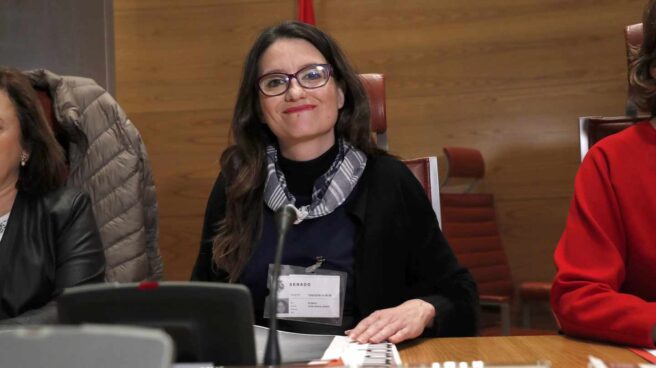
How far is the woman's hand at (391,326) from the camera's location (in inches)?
54.6

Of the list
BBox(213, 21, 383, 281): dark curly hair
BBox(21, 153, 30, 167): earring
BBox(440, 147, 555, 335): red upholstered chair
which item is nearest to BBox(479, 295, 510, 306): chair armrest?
BBox(440, 147, 555, 335): red upholstered chair

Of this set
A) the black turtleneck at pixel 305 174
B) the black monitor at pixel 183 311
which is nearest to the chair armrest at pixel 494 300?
the black turtleneck at pixel 305 174

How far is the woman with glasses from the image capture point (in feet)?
5.62

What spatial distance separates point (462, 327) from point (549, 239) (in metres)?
2.25

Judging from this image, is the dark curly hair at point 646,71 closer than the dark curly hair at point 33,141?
Yes

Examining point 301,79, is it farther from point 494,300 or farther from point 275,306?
point 494,300

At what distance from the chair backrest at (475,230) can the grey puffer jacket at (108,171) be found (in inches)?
58.6

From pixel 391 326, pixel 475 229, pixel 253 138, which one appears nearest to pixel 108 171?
pixel 253 138

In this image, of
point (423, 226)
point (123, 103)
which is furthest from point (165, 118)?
point (423, 226)

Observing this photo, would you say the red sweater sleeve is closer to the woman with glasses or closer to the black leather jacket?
the woman with glasses

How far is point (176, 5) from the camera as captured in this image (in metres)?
4.04

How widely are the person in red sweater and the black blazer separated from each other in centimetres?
30

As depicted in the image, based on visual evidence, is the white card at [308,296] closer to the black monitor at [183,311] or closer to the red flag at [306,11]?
the black monitor at [183,311]

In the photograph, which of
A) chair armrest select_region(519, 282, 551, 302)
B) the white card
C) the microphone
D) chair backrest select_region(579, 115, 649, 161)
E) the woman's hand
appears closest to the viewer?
the microphone
